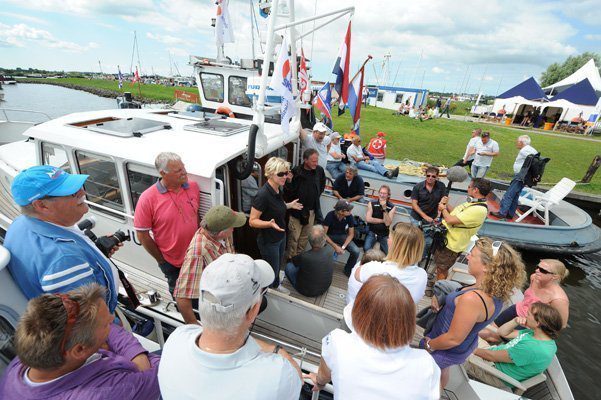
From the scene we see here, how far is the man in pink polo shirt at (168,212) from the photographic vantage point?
2.67 meters

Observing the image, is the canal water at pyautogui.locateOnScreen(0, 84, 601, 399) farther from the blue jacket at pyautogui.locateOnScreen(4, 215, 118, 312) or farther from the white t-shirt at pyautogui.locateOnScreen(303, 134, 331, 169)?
the blue jacket at pyautogui.locateOnScreen(4, 215, 118, 312)

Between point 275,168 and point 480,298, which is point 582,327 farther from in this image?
point 275,168

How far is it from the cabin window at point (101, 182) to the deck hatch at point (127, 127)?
15.1 inches

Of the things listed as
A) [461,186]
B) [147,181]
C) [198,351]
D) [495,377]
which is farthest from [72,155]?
[461,186]

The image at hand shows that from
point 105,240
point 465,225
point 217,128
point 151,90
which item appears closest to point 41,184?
point 105,240

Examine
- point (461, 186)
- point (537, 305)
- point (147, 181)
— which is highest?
point (147, 181)

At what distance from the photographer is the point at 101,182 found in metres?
3.53

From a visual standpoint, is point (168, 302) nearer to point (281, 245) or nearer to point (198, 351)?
point (281, 245)

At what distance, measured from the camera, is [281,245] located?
3574mm

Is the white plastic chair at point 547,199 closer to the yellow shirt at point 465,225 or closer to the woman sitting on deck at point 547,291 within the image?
the woman sitting on deck at point 547,291

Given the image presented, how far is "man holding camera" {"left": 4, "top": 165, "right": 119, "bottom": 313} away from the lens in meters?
1.60

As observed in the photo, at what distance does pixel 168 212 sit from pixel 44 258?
1174mm

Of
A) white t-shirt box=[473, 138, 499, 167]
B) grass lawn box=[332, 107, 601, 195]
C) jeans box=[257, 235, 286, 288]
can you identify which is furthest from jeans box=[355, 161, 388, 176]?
grass lawn box=[332, 107, 601, 195]

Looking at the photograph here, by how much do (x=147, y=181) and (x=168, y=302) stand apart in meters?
1.42
